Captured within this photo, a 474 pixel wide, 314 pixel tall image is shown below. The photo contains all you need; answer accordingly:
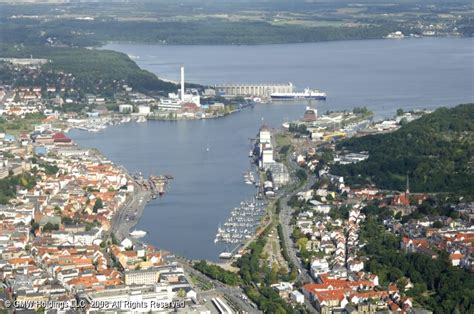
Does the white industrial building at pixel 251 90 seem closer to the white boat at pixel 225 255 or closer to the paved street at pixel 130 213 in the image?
the paved street at pixel 130 213

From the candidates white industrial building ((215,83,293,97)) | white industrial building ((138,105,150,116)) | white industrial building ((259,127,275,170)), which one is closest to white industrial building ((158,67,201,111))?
white industrial building ((138,105,150,116))

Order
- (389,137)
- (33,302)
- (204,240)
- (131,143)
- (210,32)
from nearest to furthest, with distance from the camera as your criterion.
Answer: (33,302), (204,240), (389,137), (131,143), (210,32)

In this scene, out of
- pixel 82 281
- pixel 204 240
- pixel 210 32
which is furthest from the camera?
pixel 210 32

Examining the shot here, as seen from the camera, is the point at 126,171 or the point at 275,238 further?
the point at 126,171

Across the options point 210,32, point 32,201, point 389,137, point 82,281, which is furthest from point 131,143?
point 210,32

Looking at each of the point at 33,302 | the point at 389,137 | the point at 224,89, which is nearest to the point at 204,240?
the point at 33,302

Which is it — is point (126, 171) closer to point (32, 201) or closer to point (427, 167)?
point (32, 201)

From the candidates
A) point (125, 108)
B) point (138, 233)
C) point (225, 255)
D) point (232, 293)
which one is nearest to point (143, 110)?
point (125, 108)

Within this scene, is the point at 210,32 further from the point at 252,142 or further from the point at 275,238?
the point at 275,238
